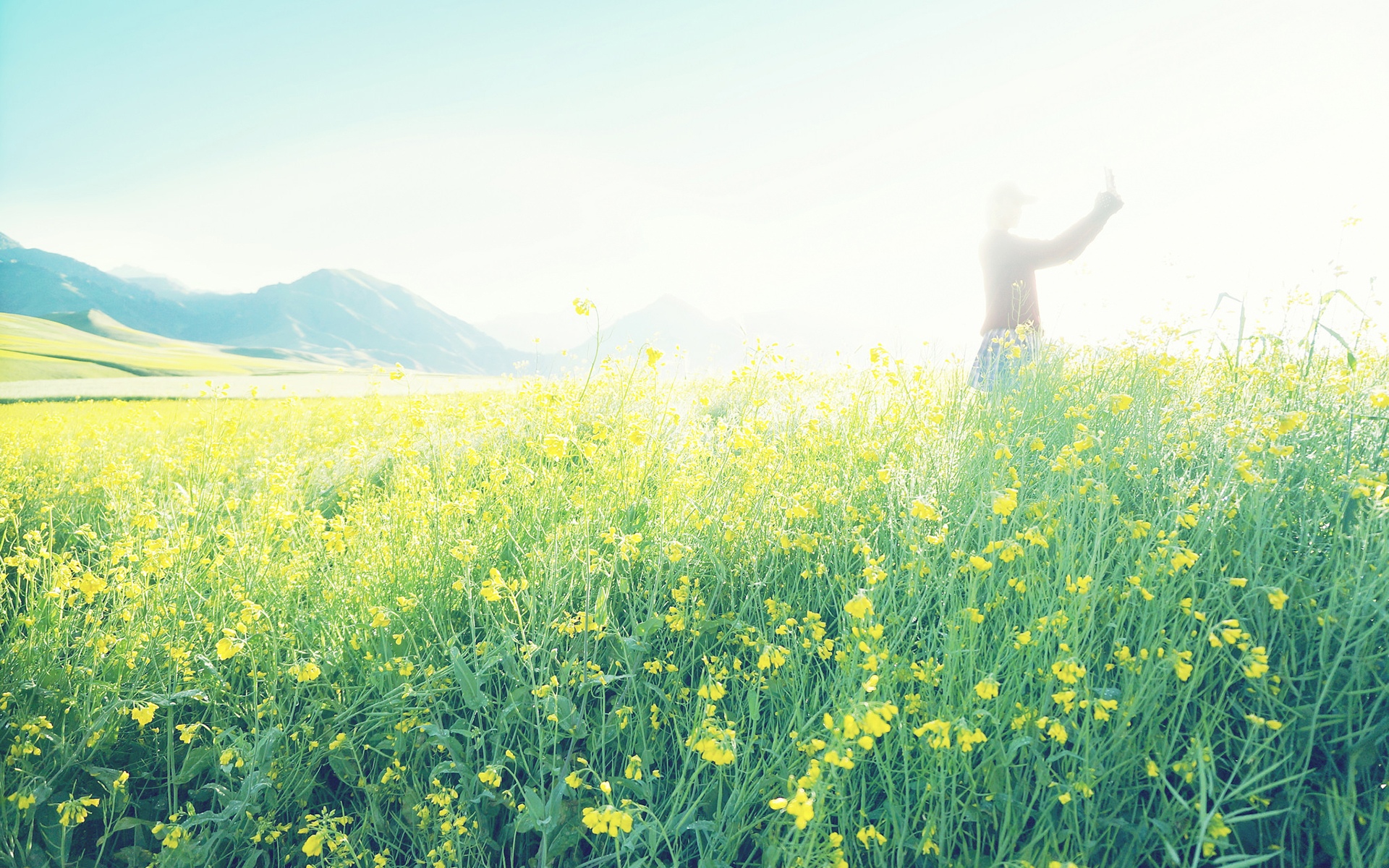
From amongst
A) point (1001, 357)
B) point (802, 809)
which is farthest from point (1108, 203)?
point (802, 809)

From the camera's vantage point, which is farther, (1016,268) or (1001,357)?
(1016,268)

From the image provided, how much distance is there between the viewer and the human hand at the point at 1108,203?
5.03 metres

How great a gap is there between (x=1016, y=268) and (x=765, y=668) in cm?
505

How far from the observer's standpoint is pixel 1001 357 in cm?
461

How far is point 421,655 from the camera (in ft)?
6.49

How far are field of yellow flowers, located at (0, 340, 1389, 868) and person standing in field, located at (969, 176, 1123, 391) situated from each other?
8.24 ft

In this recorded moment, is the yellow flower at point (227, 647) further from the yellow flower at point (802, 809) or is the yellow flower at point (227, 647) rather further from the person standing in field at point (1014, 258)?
the person standing in field at point (1014, 258)

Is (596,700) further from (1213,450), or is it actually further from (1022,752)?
(1213,450)

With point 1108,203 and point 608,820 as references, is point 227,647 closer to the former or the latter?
point 608,820

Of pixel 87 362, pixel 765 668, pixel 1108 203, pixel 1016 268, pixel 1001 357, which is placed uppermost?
pixel 1108 203

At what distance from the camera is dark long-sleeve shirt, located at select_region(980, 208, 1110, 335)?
5.20m

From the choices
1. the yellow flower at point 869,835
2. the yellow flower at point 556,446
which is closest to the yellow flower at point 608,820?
the yellow flower at point 869,835

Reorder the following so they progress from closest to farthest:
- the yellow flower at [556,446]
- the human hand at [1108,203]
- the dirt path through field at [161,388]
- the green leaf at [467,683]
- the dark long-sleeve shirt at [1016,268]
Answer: the green leaf at [467,683] < the yellow flower at [556,446] < the human hand at [1108,203] < the dark long-sleeve shirt at [1016,268] < the dirt path through field at [161,388]

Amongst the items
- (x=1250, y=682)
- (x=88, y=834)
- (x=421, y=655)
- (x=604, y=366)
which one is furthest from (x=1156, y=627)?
(x=88, y=834)
